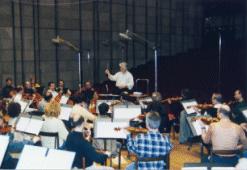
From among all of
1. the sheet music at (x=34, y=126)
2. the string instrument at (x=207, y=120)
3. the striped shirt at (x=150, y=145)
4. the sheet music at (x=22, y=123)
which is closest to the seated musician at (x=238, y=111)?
the string instrument at (x=207, y=120)

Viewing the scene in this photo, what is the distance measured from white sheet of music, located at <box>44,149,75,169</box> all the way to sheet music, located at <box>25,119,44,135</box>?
169 centimetres

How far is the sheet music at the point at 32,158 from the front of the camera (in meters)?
3.37

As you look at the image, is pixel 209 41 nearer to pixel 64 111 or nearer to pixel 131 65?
pixel 131 65

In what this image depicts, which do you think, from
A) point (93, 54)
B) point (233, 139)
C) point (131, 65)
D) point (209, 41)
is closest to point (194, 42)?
point (209, 41)

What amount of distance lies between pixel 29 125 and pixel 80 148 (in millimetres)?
1294

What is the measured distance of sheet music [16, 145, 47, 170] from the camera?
337cm

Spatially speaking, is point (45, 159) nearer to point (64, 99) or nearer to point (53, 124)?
point (53, 124)

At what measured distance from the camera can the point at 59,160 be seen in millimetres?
3283

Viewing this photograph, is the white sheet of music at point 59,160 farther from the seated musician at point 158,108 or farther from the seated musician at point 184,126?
the seated musician at point 184,126

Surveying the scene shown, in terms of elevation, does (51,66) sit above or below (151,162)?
above

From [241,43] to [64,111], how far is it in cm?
901

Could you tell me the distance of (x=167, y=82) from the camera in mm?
12297

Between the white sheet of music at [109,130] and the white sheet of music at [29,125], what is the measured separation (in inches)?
27.9

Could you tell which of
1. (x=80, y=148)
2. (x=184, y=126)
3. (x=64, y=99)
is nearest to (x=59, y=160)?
(x=80, y=148)
